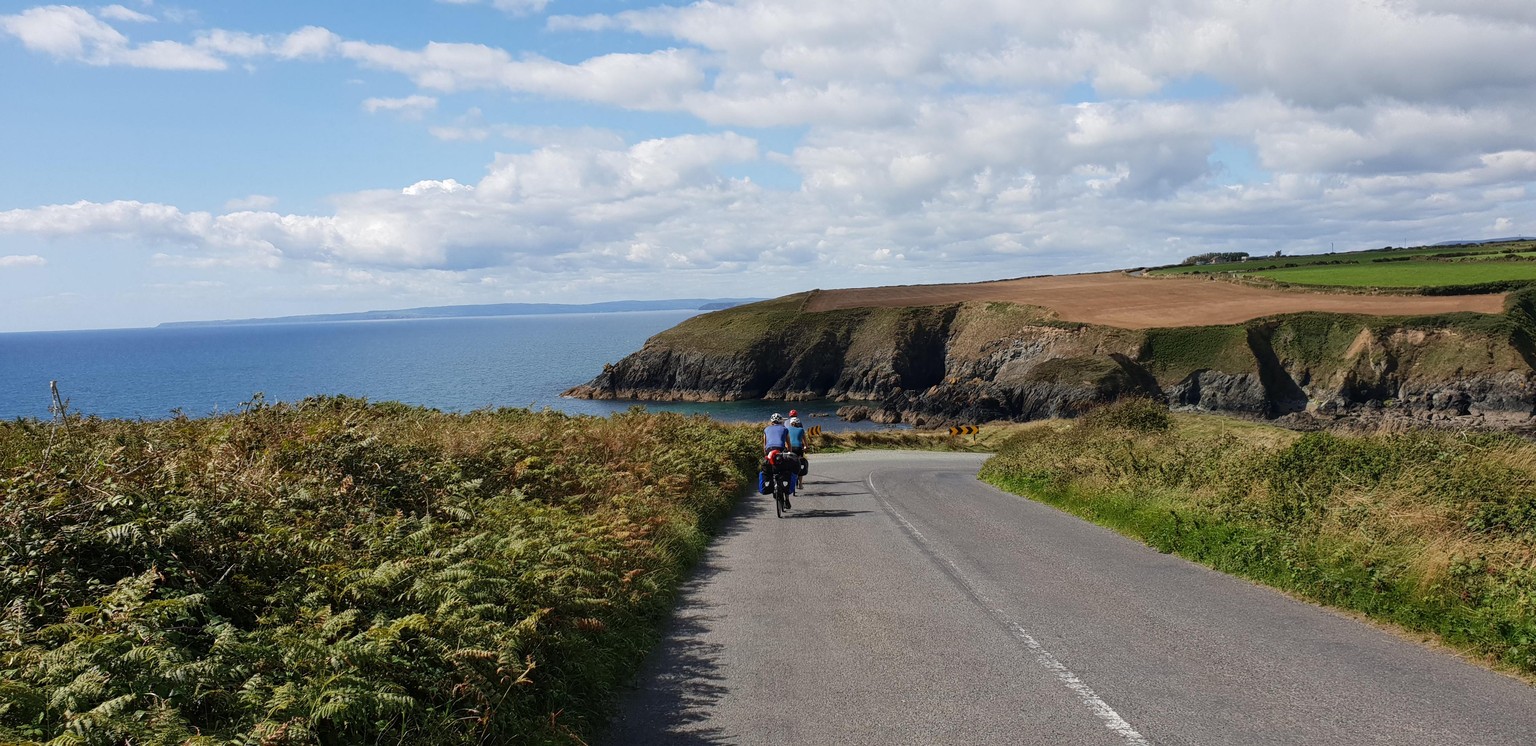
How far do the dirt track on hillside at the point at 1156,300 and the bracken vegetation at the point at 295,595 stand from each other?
274 ft

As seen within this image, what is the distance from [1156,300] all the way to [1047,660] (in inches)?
3889

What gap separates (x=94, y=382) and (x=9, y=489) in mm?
109543

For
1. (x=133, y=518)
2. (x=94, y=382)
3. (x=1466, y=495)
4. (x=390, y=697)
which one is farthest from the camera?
(x=94, y=382)

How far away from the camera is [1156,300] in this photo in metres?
97.1

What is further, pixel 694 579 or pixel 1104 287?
pixel 1104 287

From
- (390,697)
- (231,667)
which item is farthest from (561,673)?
(231,667)

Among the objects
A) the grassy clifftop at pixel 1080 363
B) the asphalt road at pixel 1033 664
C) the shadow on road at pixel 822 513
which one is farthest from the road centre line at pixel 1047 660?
the grassy clifftop at pixel 1080 363

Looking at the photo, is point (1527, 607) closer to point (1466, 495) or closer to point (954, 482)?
point (1466, 495)

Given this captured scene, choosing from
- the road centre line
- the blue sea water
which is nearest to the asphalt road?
the road centre line

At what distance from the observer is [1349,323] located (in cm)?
7488

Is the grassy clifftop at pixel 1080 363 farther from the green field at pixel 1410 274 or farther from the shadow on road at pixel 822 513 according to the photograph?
the shadow on road at pixel 822 513

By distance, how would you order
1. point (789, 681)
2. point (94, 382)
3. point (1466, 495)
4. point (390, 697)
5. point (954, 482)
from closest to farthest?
point (390, 697) < point (789, 681) < point (1466, 495) < point (954, 482) < point (94, 382)

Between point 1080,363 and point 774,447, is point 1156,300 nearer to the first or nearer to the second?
point 1080,363

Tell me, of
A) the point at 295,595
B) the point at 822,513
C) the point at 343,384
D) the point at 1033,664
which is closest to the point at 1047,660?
the point at 1033,664
